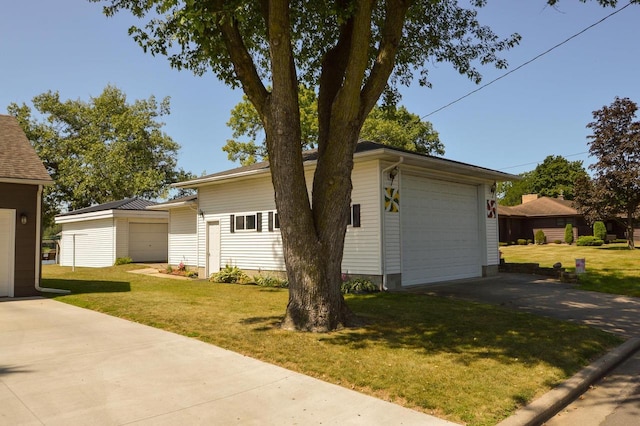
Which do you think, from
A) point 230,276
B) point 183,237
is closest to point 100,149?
point 183,237

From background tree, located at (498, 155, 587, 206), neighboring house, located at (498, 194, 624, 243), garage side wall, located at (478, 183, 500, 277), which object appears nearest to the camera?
garage side wall, located at (478, 183, 500, 277)

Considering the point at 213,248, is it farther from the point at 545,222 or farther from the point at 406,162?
the point at 545,222

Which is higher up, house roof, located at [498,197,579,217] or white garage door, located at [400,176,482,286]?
house roof, located at [498,197,579,217]

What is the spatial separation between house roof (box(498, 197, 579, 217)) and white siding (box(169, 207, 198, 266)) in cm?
2372

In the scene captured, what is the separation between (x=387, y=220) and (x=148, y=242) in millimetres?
16417

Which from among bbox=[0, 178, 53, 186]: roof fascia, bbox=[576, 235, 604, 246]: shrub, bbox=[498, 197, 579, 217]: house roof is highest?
bbox=[498, 197, 579, 217]: house roof

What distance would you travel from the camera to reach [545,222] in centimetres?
3622

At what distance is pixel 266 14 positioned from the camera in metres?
7.81

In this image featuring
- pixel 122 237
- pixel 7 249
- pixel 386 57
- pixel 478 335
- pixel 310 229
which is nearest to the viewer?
pixel 478 335

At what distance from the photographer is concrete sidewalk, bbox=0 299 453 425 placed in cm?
385

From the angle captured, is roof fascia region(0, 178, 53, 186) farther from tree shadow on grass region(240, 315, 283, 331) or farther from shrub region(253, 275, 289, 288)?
tree shadow on grass region(240, 315, 283, 331)

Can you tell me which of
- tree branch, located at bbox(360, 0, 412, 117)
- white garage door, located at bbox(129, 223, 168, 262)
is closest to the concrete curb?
tree branch, located at bbox(360, 0, 412, 117)

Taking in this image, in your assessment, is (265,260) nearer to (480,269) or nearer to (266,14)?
(480,269)

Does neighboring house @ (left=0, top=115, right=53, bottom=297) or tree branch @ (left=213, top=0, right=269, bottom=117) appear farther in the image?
neighboring house @ (left=0, top=115, right=53, bottom=297)
